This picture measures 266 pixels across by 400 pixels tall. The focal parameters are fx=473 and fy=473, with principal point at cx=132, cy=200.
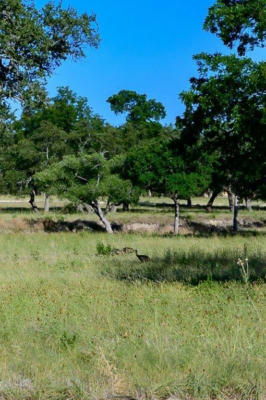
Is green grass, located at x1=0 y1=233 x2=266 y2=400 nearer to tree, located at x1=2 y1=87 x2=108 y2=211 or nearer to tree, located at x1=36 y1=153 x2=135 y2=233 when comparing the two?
tree, located at x1=36 y1=153 x2=135 y2=233

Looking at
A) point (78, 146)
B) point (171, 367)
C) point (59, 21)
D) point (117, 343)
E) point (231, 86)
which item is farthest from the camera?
point (78, 146)

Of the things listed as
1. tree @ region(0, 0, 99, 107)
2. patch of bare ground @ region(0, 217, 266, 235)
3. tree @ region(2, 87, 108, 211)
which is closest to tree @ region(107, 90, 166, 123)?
tree @ region(2, 87, 108, 211)

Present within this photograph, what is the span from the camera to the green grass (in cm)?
421

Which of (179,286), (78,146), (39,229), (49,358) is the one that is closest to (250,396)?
(49,358)

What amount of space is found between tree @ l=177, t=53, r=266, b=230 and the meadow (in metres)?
3.58

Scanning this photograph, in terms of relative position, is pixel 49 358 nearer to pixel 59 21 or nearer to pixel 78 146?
pixel 59 21

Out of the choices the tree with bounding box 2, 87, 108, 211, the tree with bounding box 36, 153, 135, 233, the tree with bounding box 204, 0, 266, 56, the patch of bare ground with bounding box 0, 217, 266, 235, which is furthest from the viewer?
the tree with bounding box 2, 87, 108, 211

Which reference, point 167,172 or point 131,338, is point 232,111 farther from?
point 167,172

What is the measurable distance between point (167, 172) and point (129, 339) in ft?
95.7

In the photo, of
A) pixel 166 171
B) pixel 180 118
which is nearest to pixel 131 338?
pixel 180 118

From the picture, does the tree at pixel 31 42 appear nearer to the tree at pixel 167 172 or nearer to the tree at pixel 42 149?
the tree at pixel 167 172

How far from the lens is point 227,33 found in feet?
36.3

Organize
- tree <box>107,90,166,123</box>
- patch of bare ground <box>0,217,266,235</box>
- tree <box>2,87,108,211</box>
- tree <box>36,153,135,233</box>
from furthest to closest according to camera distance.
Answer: tree <box>107,90,166,123</box> → tree <box>2,87,108,211</box> → patch of bare ground <box>0,217,266,235</box> → tree <box>36,153,135,233</box>

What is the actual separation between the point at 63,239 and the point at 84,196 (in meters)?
6.78
